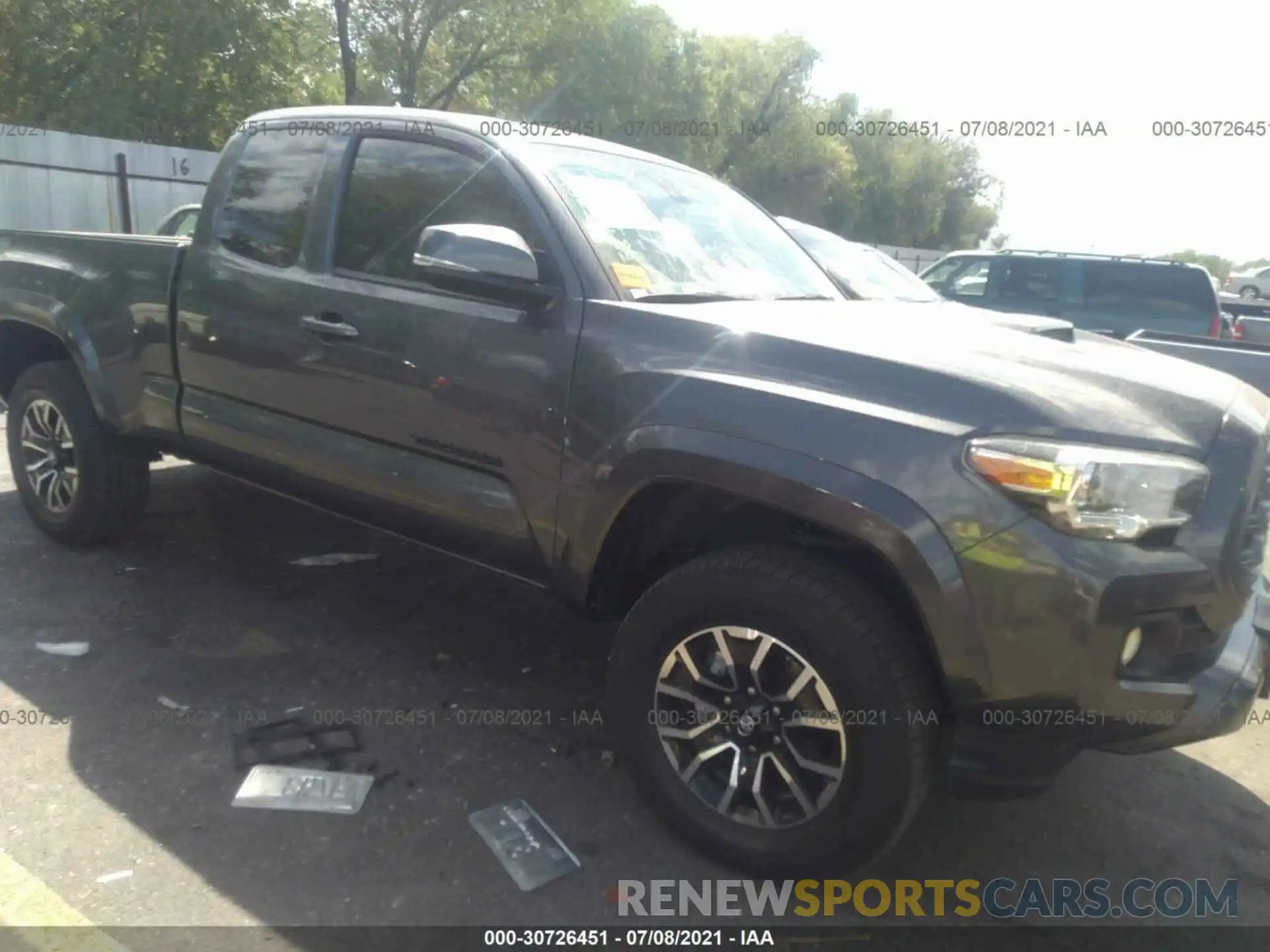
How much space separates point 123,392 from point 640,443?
2.59 meters

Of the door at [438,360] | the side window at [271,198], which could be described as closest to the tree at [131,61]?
the side window at [271,198]

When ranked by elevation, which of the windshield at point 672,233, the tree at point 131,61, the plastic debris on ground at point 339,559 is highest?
the tree at point 131,61

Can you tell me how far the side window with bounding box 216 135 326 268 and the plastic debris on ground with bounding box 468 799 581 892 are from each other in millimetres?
2043

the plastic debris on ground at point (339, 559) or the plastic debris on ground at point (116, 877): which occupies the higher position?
the plastic debris on ground at point (339, 559)

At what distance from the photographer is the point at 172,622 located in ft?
13.1

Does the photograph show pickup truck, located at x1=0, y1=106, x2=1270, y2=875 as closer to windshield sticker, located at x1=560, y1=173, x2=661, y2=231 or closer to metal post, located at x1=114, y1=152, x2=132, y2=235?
windshield sticker, located at x1=560, y1=173, x2=661, y2=231

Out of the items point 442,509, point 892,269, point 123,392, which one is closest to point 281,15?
point 892,269

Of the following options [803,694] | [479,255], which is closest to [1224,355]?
[803,694]

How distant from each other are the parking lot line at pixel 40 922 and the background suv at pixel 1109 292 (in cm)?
1028

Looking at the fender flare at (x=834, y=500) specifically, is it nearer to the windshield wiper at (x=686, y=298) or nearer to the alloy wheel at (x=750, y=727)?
the alloy wheel at (x=750, y=727)

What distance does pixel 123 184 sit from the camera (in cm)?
1496

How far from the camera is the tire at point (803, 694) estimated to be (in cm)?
239

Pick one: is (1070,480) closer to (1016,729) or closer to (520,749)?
(1016,729)

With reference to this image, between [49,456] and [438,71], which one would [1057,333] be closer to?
[49,456]
